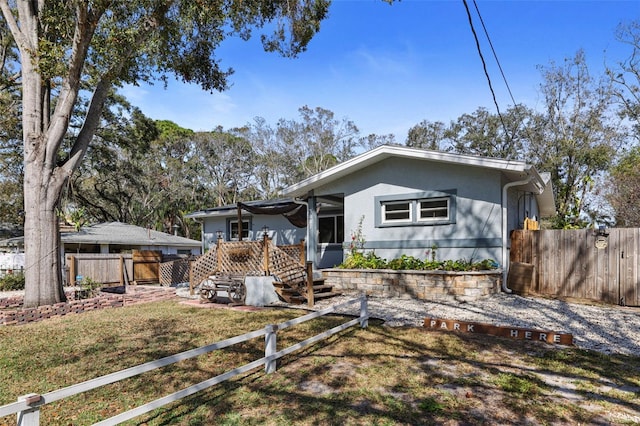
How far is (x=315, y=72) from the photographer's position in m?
14.3

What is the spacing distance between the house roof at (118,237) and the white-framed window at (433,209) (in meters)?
14.8

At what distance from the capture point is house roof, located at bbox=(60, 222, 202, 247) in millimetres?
17606

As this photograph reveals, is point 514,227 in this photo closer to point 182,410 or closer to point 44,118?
point 182,410

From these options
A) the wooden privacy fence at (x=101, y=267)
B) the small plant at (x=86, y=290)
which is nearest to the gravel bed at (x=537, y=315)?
the small plant at (x=86, y=290)

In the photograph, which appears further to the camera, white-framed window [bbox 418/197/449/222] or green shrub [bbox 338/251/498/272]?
white-framed window [bbox 418/197/449/222]

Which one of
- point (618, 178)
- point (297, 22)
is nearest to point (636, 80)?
point (618, 178)

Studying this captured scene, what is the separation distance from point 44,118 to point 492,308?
11.7 meters

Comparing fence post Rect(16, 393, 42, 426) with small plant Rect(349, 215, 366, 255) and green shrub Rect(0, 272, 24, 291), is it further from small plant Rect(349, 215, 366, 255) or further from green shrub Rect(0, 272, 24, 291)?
green shrub Rect(0, 272, 24, 291)

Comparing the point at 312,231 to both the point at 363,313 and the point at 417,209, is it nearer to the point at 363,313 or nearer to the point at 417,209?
the point at 417,209

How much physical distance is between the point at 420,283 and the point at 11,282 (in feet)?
52.2

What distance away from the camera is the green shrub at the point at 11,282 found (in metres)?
15.2

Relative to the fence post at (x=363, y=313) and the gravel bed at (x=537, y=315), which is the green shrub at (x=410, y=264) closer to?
the gravel bed at (x=537, y=315)

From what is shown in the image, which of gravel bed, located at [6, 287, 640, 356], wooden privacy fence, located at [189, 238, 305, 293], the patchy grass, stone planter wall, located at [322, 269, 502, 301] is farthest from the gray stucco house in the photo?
the patchy grass

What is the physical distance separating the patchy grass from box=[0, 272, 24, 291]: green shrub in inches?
418
